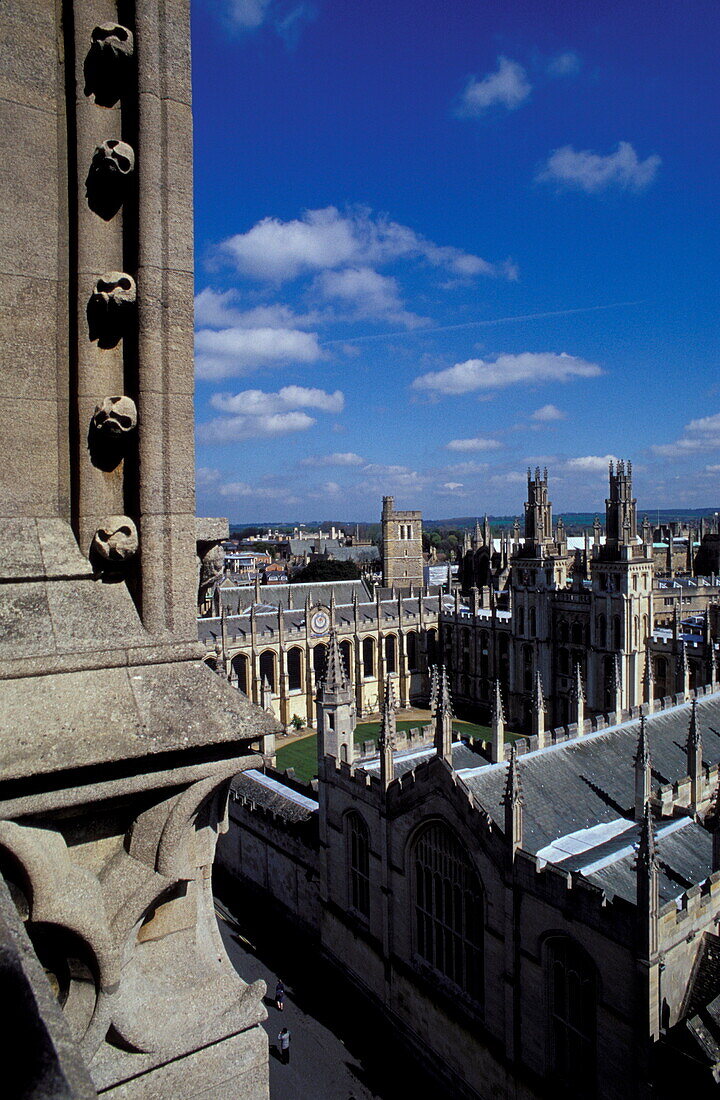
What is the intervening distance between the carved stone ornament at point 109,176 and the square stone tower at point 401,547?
226ft

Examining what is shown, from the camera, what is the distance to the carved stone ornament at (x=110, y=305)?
162 inches

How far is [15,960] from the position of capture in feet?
6.89

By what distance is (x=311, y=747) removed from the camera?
43.8 metres

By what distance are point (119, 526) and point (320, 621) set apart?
4741 centimetres

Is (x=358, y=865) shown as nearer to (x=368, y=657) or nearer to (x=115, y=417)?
(x=115, y=417)

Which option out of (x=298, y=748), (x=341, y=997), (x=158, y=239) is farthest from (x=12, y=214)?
(x=298, y=748)

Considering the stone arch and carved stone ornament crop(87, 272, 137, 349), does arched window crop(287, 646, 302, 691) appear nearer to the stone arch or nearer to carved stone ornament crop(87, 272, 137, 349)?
the stone arch

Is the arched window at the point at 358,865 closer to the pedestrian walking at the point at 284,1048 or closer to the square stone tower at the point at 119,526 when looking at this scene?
the pedestrian walking at the point at 284,1048

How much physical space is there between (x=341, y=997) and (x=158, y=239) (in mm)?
21344

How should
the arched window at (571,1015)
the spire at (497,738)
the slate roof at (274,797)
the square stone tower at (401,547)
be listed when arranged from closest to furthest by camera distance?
the arched window at (571,1015) → the spire at (497,738) → the slate roof at (274,797) → the square stone tower at (401,547)

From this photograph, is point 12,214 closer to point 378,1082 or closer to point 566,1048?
point 566,1048

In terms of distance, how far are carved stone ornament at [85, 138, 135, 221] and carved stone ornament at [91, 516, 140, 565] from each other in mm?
1772

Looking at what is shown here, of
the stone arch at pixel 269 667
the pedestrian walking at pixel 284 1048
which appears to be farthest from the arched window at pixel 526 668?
the pedestrian walking at pixel 284 1048

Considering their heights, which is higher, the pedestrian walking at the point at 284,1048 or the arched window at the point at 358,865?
the arched window at the point at 358,865
